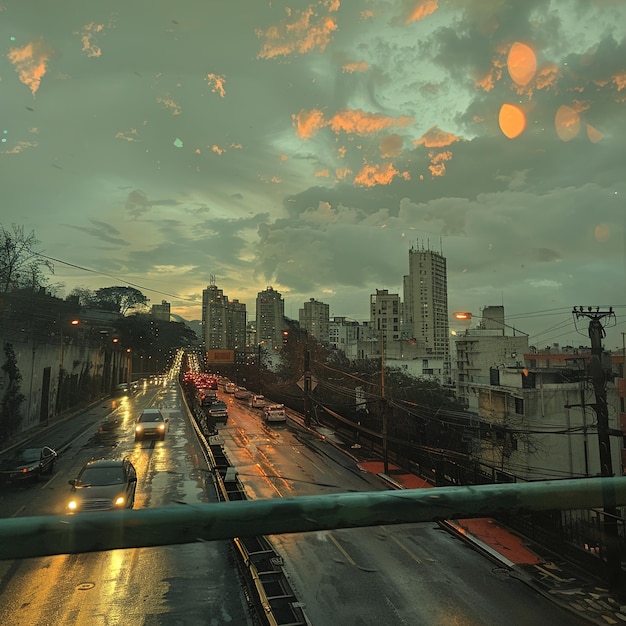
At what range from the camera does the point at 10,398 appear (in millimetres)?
27438

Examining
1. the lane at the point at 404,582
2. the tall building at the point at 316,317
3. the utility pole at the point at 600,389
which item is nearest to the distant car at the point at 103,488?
the lane at the point at 404,582

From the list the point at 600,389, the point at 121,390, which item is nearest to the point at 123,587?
the point at 600,389

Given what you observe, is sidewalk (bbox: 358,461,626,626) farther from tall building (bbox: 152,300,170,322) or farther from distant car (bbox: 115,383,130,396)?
tall building (bbox: 152,300,170,322)

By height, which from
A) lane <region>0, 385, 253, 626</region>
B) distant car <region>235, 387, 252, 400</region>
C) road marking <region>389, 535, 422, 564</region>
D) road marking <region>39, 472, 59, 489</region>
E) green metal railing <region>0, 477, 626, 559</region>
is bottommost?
road marking <region>389, 535, 422, 564</region>

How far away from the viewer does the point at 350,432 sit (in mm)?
40344

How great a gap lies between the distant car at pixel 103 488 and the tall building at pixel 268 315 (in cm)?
11829

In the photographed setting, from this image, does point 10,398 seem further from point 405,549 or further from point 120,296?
point 120,296

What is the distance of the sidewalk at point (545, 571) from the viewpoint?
11523 millimetres

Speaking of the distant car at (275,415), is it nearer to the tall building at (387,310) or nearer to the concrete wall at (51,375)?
the concrete wall at (51,375)

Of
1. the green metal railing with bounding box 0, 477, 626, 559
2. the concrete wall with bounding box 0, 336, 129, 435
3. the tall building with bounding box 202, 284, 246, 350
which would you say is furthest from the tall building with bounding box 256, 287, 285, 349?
the green metal railing with bounding box 0, 477, 626, 559

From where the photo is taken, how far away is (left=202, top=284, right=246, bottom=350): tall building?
481 ft

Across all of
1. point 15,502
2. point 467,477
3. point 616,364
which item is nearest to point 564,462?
point 616,364

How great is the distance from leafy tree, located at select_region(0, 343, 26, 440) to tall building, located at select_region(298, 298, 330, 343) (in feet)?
425

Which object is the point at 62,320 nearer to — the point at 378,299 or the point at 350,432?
the point at 350,432
